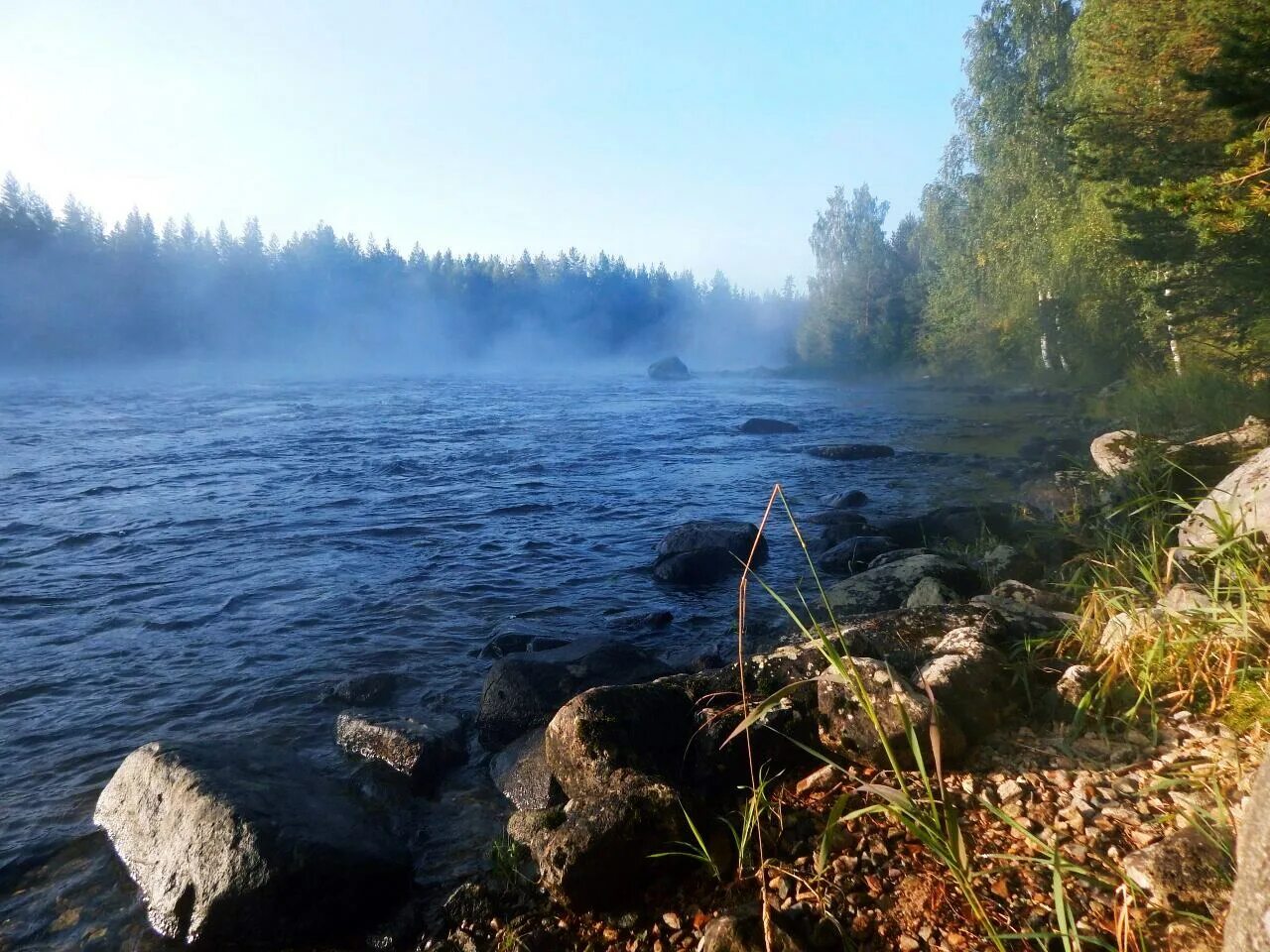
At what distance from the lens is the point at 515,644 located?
778 cm

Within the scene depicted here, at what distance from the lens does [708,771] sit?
4363 mm

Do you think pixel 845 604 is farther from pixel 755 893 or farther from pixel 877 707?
pixel 755 893

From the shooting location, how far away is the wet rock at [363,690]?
6.67 meters

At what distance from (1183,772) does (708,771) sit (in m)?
2.29

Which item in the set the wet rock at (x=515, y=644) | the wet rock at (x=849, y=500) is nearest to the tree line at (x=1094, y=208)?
the wet rock at (x=849, y=500)

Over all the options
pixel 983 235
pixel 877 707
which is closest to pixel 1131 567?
pixel 877 707

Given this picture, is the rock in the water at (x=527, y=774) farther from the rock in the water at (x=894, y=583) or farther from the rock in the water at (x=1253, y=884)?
the rock in the water at (x=894, y=583)

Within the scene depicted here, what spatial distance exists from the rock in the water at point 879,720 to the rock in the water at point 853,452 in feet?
52.9

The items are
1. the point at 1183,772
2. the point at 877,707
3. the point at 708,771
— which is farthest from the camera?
the point at 708,771

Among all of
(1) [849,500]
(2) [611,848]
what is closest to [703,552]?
(1) [849,500]

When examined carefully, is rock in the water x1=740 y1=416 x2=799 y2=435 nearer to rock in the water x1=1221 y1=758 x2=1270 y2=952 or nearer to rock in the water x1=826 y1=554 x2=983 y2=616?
rock in the water x1=826 y1=554 x2=983 y2=616

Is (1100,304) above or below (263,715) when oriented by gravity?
above

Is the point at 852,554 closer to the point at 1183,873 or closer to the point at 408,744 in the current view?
the point at 408,744

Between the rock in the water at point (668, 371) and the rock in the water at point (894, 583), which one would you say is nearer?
the rock in the water at point (894, 583)
